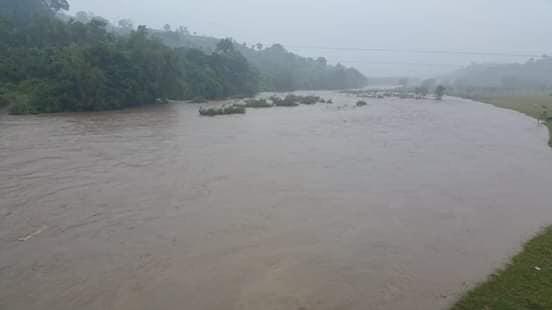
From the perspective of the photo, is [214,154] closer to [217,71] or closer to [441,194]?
[441,194]

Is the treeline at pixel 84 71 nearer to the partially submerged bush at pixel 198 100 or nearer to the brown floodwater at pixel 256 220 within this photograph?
the partially submerged bush at pixel 198 100

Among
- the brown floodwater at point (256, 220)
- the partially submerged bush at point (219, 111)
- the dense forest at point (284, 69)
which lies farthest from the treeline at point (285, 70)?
the brown floodwater at point (256, 220)

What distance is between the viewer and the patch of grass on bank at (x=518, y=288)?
16.3 ft

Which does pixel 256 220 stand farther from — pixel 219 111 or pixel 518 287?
pixel 219 111

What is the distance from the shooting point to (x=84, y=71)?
1019 inches

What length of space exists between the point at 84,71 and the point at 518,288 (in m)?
28.1

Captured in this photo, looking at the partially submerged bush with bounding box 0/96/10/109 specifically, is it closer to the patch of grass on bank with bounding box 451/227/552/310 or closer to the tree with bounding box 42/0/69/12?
the patch of grass on bank with bounding box 451/227/552/310

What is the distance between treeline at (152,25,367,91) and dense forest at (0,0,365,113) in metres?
21.5

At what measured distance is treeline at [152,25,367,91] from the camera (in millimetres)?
69938

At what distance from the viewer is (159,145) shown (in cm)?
1614

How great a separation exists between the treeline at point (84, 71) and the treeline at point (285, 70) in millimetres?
27210

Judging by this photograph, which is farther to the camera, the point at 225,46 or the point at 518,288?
the point at 225,46

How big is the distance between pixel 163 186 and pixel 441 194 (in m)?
8.12

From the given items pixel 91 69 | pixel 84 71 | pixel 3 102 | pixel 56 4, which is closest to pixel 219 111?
pixel 91 69
